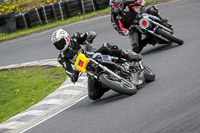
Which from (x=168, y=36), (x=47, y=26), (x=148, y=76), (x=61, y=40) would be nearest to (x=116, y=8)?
(x=168, y=36)

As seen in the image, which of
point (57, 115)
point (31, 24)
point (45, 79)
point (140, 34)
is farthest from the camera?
point (31, 24)

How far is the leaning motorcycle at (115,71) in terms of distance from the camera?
7.95 m

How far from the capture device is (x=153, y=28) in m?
11.5

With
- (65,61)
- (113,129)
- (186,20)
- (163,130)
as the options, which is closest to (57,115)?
(65,61)

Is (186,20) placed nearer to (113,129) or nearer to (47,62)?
(47,62)

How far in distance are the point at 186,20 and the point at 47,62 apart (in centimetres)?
506

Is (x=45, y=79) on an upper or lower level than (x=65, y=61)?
lower

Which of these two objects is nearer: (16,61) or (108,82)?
(108,82)

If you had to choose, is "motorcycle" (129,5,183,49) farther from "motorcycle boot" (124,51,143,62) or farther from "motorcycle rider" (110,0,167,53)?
"motorcycle boot" (124,51,143,62)

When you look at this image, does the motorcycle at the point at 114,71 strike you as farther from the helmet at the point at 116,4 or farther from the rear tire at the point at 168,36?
the helmet at the point at 116,4

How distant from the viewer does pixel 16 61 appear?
17047mm

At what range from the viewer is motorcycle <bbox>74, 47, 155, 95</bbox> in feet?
26.1

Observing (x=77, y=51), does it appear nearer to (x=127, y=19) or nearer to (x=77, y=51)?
(x=77, y=51)

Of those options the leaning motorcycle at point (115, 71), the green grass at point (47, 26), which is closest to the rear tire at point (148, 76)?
the leaning motorcycle at point (115, 71)
